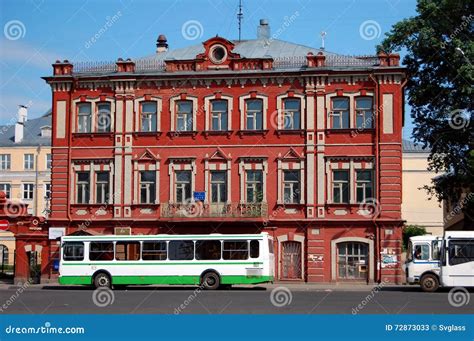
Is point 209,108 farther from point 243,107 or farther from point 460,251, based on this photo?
point 460,251

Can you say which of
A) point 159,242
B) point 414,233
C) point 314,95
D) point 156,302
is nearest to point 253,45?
point 314,95

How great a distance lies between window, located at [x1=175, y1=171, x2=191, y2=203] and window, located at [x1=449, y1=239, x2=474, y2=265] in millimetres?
15112

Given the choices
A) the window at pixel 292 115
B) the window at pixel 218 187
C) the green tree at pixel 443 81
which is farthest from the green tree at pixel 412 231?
the window at pixel 218 187

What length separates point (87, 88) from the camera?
147ft

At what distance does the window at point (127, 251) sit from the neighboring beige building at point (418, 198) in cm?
5332

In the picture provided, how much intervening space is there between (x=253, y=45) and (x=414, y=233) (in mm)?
37178

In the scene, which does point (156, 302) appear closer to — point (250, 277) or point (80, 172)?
point (250, 277)

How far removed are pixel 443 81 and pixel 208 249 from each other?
1937cm

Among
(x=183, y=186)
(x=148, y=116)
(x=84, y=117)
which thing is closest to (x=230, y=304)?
(x=183, y=186)

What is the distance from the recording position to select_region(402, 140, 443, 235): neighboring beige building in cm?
8569

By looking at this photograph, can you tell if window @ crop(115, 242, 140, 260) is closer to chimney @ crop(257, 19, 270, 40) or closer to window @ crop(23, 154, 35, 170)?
chimney @ crop(257, 19, 270, 40)

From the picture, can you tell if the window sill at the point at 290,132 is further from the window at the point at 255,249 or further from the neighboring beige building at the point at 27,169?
the neighboring beige building at the point at 27,169

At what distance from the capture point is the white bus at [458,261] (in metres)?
33.9

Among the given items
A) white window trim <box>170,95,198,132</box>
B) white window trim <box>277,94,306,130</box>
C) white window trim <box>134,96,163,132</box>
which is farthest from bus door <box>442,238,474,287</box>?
white window trim <box>134,96,163,132</box>
